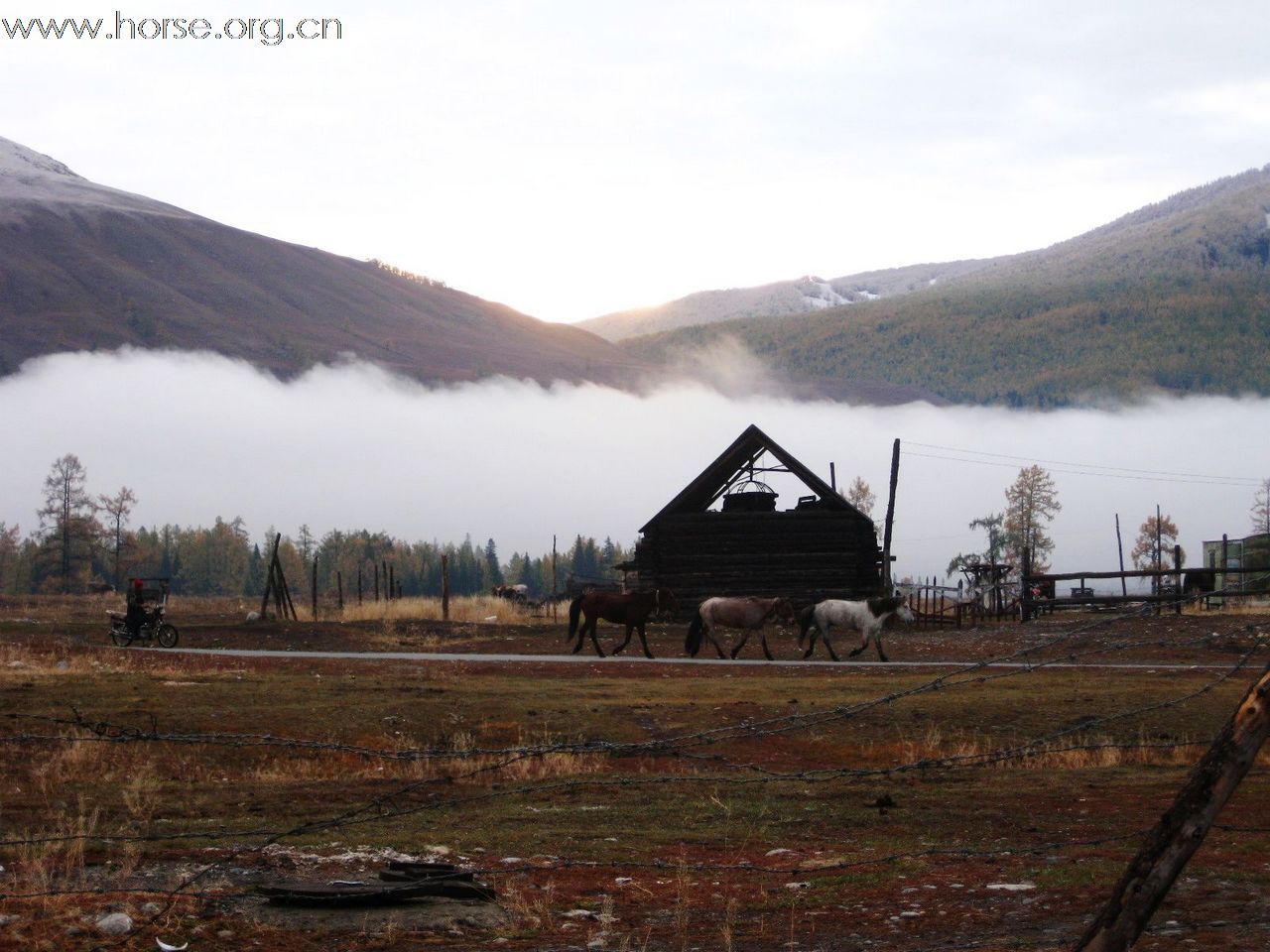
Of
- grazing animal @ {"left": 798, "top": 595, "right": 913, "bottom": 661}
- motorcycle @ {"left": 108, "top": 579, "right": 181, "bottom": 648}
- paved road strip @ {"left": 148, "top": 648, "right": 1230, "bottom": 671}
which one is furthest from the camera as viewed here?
motorcycle @ {"left": 108, "top": 579, "right": 181, "bottom": 648}

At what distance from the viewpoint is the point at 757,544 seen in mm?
50062

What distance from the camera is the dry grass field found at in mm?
8711

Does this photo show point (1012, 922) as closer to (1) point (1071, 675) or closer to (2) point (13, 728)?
(2) point (13, 728)

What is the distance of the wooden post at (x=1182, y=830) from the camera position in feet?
20.4

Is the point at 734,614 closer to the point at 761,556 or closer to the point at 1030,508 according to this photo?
the point at 761,556

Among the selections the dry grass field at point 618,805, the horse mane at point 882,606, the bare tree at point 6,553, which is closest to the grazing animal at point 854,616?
the horse mane at point 882,606

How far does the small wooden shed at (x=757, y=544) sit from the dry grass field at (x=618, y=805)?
68.2ft

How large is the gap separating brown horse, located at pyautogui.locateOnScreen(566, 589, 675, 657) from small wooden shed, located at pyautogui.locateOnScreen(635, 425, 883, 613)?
12331 mm

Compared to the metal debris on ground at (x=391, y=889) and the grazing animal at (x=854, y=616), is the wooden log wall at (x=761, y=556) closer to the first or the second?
the grazing animal at (x=854, y=616)

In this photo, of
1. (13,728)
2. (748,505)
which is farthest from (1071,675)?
(748,505)

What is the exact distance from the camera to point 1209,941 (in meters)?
7.93

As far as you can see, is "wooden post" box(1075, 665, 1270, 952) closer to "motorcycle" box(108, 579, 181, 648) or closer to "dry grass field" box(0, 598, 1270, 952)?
"dry grass field" box(0, 598, 1270, 952)

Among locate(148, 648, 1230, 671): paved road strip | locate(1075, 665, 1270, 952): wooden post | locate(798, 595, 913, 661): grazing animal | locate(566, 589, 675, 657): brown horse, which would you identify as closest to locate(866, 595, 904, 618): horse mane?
locate(798, 595, 913, 661): grazing animal

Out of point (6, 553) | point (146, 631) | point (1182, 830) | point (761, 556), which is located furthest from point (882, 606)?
point (6, 553)
